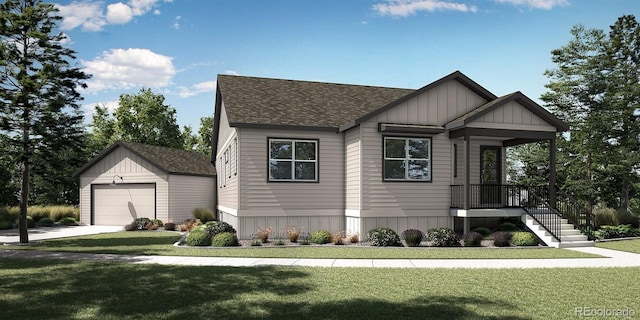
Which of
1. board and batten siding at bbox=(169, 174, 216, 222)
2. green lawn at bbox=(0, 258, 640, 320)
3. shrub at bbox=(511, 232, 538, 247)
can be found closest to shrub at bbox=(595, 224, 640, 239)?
shrub at bbox=(511, 232, 538, 247)

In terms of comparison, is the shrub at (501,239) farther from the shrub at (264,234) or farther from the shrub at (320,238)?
the shrub at (264,234)

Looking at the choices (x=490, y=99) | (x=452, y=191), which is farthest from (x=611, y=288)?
(x=490, y=99)

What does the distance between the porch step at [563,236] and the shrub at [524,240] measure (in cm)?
59

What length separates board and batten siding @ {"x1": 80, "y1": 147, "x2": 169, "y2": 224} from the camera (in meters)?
28.9

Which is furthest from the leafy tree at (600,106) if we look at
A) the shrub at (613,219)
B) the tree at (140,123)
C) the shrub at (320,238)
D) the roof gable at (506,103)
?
the tree at (140,123)

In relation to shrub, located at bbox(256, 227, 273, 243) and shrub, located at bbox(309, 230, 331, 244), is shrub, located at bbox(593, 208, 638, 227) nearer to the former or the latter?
shrub, located at bbox(309, 230, 331, 244)

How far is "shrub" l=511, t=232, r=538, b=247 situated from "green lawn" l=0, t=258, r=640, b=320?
4961 mm

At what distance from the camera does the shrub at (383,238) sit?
16891 mm

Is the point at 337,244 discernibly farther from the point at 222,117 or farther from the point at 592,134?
the point at 592,134

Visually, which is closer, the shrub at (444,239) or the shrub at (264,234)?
the shrub at (444,239)

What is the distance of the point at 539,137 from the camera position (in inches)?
760

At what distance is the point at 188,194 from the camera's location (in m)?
30.2

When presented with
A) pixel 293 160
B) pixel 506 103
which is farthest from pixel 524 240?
pixel 293 160

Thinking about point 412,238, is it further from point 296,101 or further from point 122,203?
point 122,203
